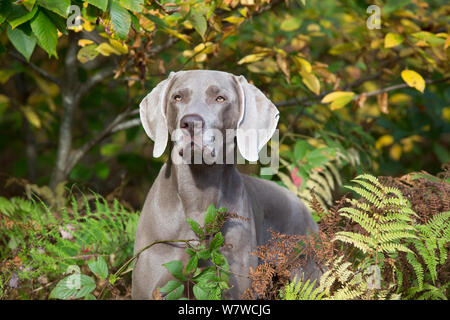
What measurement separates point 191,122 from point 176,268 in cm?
A: 70

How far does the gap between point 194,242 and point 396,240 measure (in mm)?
1044

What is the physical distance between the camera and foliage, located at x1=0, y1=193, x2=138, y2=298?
3.28m

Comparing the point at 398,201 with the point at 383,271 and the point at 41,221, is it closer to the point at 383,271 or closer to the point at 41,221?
the point at 383,271

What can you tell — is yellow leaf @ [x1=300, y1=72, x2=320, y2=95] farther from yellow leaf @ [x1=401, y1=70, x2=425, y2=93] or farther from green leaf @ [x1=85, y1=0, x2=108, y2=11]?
green leaf @ [x1=85, y1=0, x2=108, y2=11]

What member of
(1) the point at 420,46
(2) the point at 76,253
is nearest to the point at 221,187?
(2) the point at 76,253

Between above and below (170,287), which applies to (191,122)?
Result: above

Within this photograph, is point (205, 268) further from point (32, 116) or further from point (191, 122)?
point (32, 116)

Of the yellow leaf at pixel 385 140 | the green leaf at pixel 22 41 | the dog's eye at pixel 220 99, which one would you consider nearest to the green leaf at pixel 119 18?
the green leaf at pixel 22 41

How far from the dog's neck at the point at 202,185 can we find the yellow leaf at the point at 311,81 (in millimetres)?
1420

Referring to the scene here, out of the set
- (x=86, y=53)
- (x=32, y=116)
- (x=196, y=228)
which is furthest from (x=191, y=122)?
(x=32, y=116)

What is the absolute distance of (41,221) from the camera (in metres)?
3.56

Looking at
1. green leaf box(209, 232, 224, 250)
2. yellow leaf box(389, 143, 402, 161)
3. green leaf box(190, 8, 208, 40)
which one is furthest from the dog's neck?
yellow leaf box(389, 143, 402, 161)

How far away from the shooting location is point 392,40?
3973 mm

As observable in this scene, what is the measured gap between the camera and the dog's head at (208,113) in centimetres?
261
